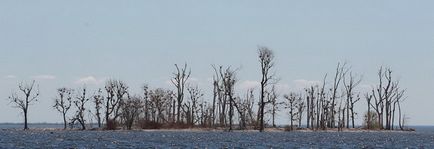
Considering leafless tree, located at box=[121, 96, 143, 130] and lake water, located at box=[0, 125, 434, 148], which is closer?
lake water, located at box=[0, 125, 434, 148]

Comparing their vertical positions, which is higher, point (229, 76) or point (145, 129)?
point (229, 76)

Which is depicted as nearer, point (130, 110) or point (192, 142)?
point (192, 142)

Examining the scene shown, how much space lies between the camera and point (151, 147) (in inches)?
2044

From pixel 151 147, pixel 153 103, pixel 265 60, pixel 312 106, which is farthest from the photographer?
pixel 312 106

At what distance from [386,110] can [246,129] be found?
20.3m

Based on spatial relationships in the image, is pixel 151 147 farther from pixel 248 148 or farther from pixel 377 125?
pixel 377 125

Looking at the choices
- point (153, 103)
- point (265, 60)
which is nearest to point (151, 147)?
point (265, 60)

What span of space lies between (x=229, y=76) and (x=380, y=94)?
22754 mm

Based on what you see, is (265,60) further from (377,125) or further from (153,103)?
(377,125)

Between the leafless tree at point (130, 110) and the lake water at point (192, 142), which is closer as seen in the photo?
the lake water at point (192, 142)

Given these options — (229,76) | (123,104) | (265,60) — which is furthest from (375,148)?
(123,104)

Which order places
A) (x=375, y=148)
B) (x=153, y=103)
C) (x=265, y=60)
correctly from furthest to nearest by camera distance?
(x=153, y=103) < (x=265, y=60) < (x=375, y=148)

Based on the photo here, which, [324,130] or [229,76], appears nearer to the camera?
[229,76]

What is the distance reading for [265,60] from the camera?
89125 mm
